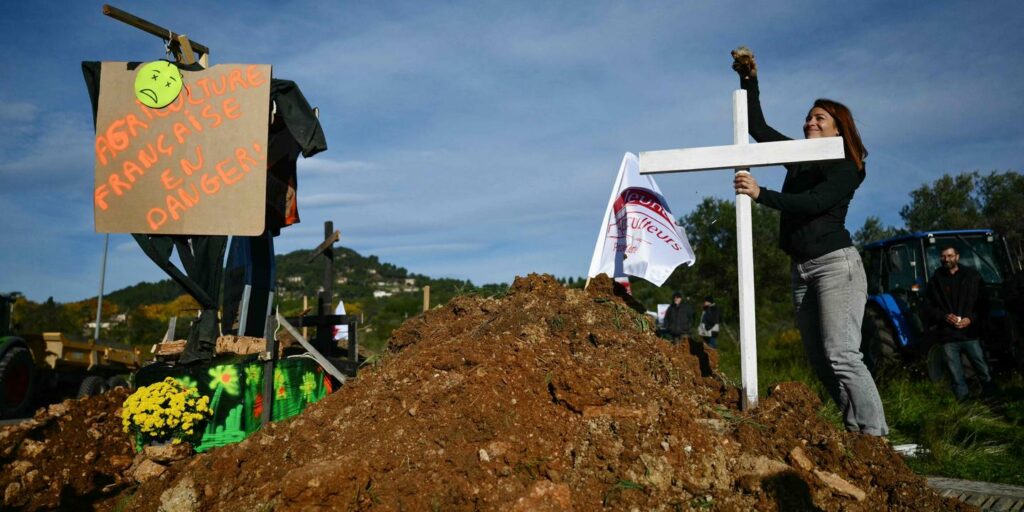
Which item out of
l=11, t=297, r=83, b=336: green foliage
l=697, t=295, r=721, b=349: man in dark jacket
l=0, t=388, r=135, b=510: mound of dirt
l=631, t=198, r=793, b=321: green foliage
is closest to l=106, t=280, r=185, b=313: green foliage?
l=11, t=297, r=83, b=336: green foliage

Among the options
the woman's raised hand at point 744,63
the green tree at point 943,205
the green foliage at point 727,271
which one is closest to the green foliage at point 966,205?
the green tree at point 943,205

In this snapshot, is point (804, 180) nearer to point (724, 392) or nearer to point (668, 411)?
point (724, 392)

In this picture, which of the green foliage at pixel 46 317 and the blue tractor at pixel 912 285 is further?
the green foliage at pixel 46 317

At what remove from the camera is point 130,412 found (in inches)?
159

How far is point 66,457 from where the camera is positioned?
4402 millimetres

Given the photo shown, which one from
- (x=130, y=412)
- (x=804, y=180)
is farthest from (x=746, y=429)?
(x=130, y=412)

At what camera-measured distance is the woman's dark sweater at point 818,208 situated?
3.27 meters

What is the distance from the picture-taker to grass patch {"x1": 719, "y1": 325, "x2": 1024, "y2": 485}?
3818 millimetres

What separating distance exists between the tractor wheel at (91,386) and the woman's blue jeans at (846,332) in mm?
7852

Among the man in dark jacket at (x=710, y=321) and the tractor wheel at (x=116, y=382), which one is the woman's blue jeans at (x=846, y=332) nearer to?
→ the tractor wheel at (x=116, y=382)

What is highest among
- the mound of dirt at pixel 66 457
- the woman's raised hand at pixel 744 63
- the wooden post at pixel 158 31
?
the wooden post at pixel 158 31

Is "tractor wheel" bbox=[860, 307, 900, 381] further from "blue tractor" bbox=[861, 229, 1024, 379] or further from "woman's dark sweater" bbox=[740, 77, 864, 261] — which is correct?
"woman's dark sweater" bbox=[740, 77, 864, 261]

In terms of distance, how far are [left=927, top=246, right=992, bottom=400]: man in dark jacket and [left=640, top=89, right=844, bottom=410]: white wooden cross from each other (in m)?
3.90

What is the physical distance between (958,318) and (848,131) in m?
3.93
